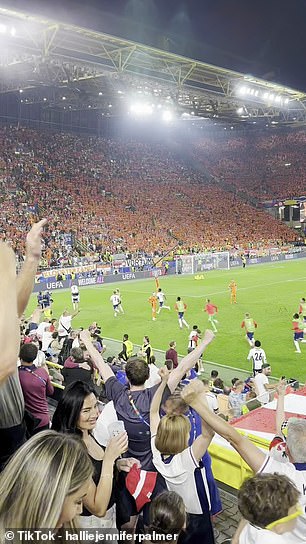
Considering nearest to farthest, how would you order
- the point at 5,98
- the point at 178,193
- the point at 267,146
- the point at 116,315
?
1. the point at 116,315
2. the point at 5,98
3. the point at 178,193
4. the point at 267,146

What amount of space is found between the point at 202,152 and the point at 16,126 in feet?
94.3

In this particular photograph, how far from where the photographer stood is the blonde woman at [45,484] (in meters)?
1.74

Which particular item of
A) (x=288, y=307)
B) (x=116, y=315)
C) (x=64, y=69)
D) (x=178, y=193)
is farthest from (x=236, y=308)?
(x=178, y=193)

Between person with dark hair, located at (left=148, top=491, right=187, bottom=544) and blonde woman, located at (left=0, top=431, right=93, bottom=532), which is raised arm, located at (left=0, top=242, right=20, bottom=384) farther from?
person with dark hair, located at (left=148, top=491, right=187, bottom=544)

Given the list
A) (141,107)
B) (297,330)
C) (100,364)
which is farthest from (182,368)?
(141,107)

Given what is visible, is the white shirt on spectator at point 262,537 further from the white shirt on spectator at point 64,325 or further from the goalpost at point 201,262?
the goalpost at point 201,262

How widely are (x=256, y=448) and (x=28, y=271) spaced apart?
1.88 meters

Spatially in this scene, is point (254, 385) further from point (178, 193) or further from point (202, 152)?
point (202, 152)

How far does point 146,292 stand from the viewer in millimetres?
28344

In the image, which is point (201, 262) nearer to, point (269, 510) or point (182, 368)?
point (182, 368)

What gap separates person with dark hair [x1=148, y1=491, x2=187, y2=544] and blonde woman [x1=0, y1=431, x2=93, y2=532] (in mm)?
767

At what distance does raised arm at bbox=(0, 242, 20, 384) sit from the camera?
1.62m

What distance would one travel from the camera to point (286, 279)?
3153 cm

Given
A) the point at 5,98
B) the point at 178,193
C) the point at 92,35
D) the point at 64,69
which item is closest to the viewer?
the point at 92,35
